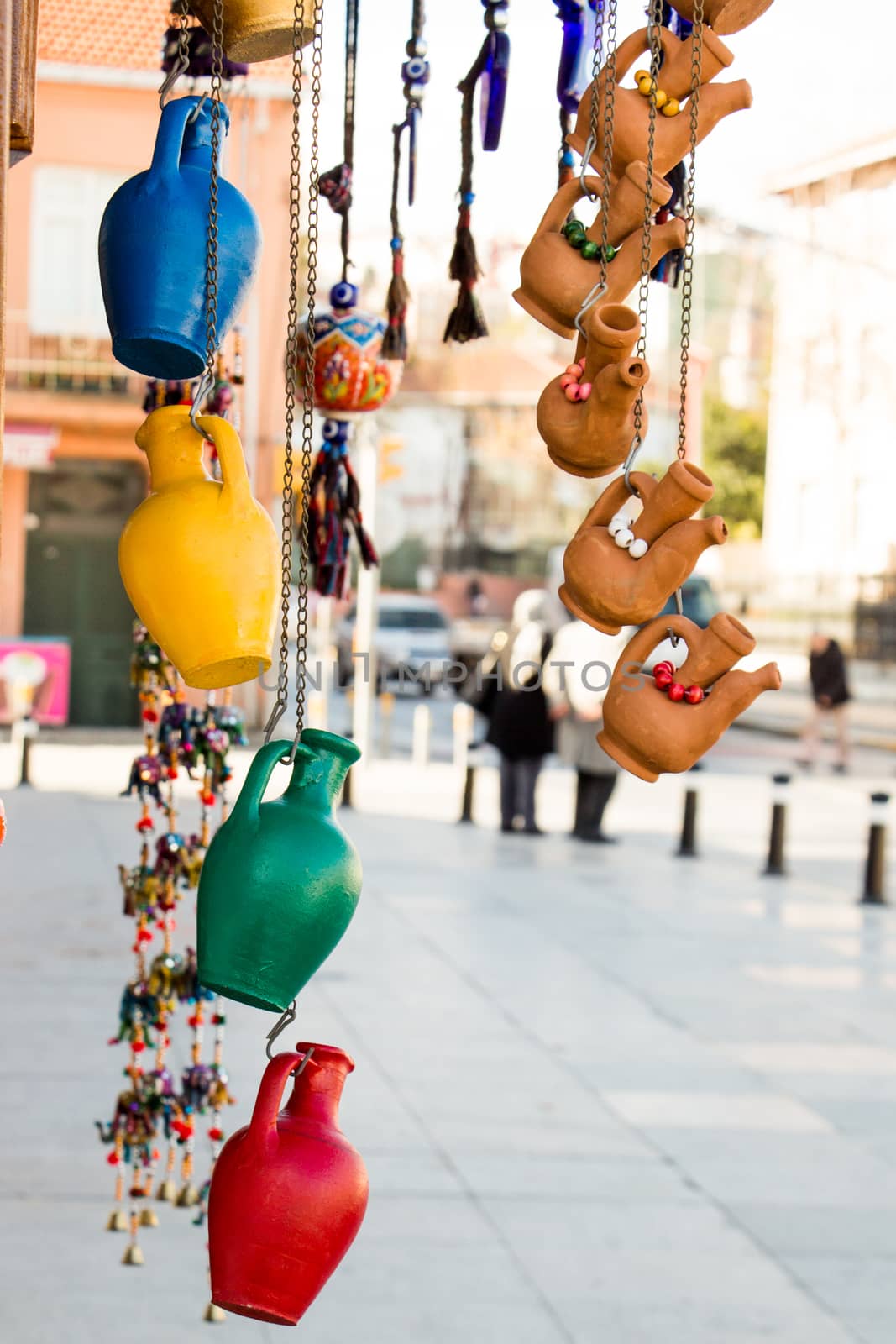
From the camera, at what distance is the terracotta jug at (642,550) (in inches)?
58.9

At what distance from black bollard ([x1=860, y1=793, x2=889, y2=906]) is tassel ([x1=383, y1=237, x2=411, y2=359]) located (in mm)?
6126

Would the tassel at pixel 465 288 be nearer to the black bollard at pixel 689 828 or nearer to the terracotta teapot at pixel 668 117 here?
the terracotta teapot at pixel 668 117

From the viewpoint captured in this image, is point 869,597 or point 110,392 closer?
point 110,392

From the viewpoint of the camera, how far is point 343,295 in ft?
8.15

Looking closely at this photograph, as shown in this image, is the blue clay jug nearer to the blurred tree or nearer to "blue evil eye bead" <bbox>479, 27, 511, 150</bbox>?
"blue evil eye bead" <bbox>479, 27, 511, 150</bbox>

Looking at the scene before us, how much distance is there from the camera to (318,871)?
1.43 meters

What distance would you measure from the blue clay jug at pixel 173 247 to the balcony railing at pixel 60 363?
14.7 metres

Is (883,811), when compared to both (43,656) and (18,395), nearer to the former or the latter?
(43,656)

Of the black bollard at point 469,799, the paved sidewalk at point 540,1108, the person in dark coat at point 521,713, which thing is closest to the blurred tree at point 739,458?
the black bollard at point 469,799

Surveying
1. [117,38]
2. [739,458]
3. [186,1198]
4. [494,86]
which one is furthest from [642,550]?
[739,458]

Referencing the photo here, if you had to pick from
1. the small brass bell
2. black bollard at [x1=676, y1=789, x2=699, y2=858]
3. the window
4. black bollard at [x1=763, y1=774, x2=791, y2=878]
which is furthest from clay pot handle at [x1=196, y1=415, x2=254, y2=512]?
the window

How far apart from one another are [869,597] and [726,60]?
85.0ft

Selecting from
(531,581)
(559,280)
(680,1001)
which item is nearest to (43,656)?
(680,1001)

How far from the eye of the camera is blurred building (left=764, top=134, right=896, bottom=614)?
28828mm
